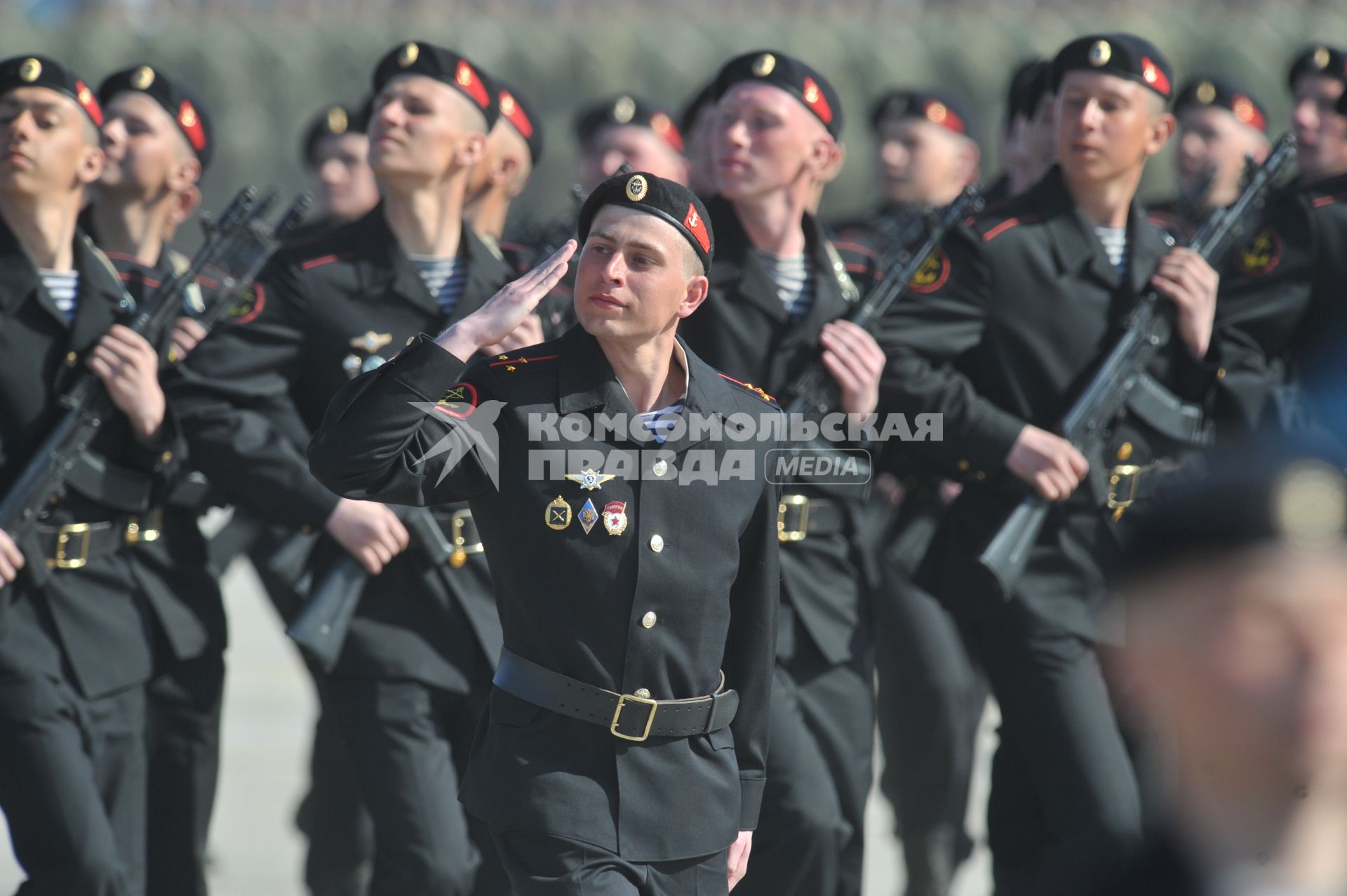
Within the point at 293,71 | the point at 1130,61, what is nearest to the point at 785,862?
the point at 1130,61

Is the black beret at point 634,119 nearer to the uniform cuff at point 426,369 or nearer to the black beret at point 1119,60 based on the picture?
the black beret at point 1119,60

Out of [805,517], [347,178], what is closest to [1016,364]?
[805,517]

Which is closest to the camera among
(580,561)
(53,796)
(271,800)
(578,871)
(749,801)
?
(578,871)

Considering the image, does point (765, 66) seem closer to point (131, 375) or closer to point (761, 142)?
point (761, 142)

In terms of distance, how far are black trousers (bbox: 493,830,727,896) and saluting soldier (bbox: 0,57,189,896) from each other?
53.7 inches

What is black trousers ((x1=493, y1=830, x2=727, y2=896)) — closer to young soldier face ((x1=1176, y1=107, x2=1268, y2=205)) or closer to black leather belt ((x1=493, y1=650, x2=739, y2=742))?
black leather belt ((x1=493, y1=650, x2=739, y2=742))

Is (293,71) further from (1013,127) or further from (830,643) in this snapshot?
(830,643)

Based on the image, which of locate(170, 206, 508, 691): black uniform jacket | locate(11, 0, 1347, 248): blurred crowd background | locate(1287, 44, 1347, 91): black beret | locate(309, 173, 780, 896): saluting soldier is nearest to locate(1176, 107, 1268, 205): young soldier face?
locate(1287, 44, 1347, 91): black beret

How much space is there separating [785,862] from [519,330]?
147 centimetres

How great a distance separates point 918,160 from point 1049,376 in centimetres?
324

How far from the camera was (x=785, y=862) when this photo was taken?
15.7 ft

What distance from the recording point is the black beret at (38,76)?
5098mm

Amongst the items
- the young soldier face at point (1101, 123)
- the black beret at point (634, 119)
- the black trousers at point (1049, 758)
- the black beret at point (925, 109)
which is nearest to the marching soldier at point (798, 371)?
the black trousers at point (1049, 758)

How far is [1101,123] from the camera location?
536 cm
